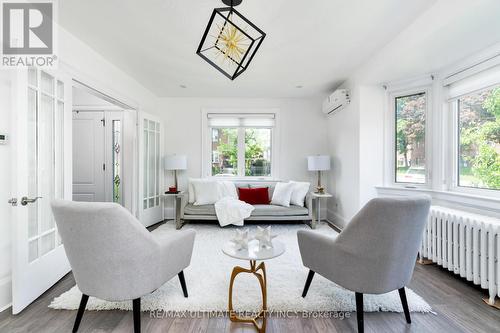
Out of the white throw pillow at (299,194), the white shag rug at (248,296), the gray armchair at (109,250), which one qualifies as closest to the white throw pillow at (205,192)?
the white throw pillow at (299,194)

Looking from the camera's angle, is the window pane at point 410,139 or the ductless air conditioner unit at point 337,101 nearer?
the window pane at point 410,139

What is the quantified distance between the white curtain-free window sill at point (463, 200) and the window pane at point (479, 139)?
234 millimetres

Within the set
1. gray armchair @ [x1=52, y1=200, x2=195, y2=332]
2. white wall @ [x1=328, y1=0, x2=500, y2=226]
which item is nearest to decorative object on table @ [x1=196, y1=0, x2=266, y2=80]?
gray armchair @ [x1=52, y1=200, x2=195, y2=332]

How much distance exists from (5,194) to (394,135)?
4.54m

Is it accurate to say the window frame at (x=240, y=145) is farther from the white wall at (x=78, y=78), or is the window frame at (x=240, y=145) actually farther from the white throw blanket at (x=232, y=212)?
the white wall at (x=78, y=78)

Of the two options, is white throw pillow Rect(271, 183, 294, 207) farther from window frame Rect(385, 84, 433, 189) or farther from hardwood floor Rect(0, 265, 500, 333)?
hardwood floor Rect(0, 265, 500, 333)

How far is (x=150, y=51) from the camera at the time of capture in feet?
8.91

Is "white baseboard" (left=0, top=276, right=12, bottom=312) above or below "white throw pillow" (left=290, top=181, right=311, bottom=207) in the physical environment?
below

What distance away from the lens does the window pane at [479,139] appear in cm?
223

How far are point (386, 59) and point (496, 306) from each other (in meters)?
2.60

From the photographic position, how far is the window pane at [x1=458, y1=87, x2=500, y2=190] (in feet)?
7.32

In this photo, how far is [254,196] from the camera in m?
4.16

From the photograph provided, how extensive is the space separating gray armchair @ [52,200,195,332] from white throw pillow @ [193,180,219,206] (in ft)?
8.18

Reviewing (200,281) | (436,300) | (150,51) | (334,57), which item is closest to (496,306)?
(436,300)
